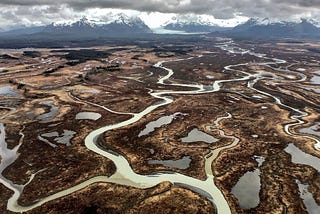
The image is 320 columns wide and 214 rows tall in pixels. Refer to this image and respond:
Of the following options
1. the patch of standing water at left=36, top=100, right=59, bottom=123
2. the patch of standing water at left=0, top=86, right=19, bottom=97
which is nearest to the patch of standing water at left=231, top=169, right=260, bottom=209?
the patch of standing water at left=36, top=100, right=59, bottom=123

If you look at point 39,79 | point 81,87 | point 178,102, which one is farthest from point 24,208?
point 39,79

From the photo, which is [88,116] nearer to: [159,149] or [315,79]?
[159,149]

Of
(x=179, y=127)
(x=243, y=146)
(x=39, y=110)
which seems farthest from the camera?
(x=39, y=110)

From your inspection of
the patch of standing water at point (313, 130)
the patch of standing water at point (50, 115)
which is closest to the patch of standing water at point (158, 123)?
the patch of standing water at point (50, 115)

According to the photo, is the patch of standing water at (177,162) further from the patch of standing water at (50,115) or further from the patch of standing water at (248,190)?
the patch of standing water at (50,115)

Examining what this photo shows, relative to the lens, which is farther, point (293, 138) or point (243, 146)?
point (293, 138)

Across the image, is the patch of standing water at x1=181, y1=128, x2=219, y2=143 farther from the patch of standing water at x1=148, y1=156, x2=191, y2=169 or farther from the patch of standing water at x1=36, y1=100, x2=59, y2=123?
the patch of standing water at x1=36, y1=100, x2=59, y2=123

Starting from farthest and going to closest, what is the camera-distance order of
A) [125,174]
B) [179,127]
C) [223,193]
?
[179,127], [125,174], [223,193]

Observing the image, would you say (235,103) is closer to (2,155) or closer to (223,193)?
(223,193)
